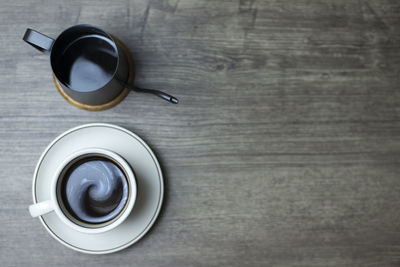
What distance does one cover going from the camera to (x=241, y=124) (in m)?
0.76

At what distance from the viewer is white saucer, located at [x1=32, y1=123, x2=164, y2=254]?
713 millimetres

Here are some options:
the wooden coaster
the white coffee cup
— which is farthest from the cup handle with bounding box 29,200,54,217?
the wooden coaster

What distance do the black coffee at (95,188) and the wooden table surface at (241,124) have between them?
8 centimetres

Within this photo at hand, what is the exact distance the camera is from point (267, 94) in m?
0.77

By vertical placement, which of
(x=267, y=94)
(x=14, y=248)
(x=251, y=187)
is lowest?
(x=14, y=248)

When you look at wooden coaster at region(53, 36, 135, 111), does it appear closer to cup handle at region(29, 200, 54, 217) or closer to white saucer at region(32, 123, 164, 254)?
white saucer at region(32, 123, 164, 254)

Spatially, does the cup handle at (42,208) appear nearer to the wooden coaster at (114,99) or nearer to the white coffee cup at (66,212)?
the white coffee cup at (66,212)

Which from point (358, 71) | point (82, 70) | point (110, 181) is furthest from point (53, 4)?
point (358, 71)

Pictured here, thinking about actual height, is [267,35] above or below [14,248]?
above

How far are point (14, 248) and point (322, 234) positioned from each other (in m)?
0.57

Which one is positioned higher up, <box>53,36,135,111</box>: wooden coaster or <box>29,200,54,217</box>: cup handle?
<box>53,36,135,111</box>: wooden coaster

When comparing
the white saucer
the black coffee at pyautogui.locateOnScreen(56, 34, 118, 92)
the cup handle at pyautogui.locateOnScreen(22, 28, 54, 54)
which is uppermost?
the cup handle at pyautogui.locateOnScreen(22, 28, 54, 54)

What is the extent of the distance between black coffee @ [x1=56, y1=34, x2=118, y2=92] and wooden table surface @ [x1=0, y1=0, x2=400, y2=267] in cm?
5

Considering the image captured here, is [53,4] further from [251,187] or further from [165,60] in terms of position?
[251,187]
